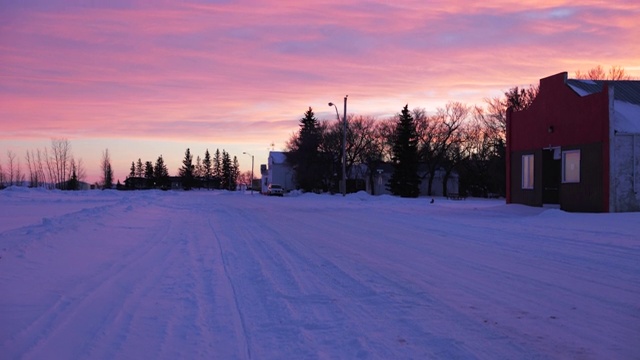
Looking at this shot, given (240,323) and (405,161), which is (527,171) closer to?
(240,323)

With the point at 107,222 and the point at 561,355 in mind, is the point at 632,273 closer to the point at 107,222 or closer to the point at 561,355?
the point at 561,355

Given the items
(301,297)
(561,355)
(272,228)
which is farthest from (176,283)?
(272,228)

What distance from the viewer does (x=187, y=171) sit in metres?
151

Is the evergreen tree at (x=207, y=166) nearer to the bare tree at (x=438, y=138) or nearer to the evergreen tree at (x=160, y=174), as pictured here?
the evergreen tree at (x=160, y=174)

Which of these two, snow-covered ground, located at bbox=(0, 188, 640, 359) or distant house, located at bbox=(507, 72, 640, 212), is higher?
distant house, located at bbox=(507, 72, 640, 212)

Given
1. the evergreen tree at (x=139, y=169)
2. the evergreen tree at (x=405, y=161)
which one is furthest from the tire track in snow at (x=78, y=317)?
the evergreen tree at (x=139, y=169)

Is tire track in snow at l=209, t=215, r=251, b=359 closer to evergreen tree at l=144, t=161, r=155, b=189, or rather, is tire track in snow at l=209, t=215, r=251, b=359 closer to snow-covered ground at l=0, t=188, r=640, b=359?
snow-covered ground at l=0, t=188, r=640, b=359

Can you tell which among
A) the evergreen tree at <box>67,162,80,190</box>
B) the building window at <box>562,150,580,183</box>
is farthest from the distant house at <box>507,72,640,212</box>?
the evergreen tree at <box>67,162,80,190</box>

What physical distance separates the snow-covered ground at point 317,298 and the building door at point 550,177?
12.3m

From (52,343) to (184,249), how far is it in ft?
25.2

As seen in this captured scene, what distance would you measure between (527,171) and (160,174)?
140196 mm

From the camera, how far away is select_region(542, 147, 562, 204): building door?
2669cm

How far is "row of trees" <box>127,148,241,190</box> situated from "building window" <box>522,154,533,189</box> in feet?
403

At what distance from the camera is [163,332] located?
238 inches
